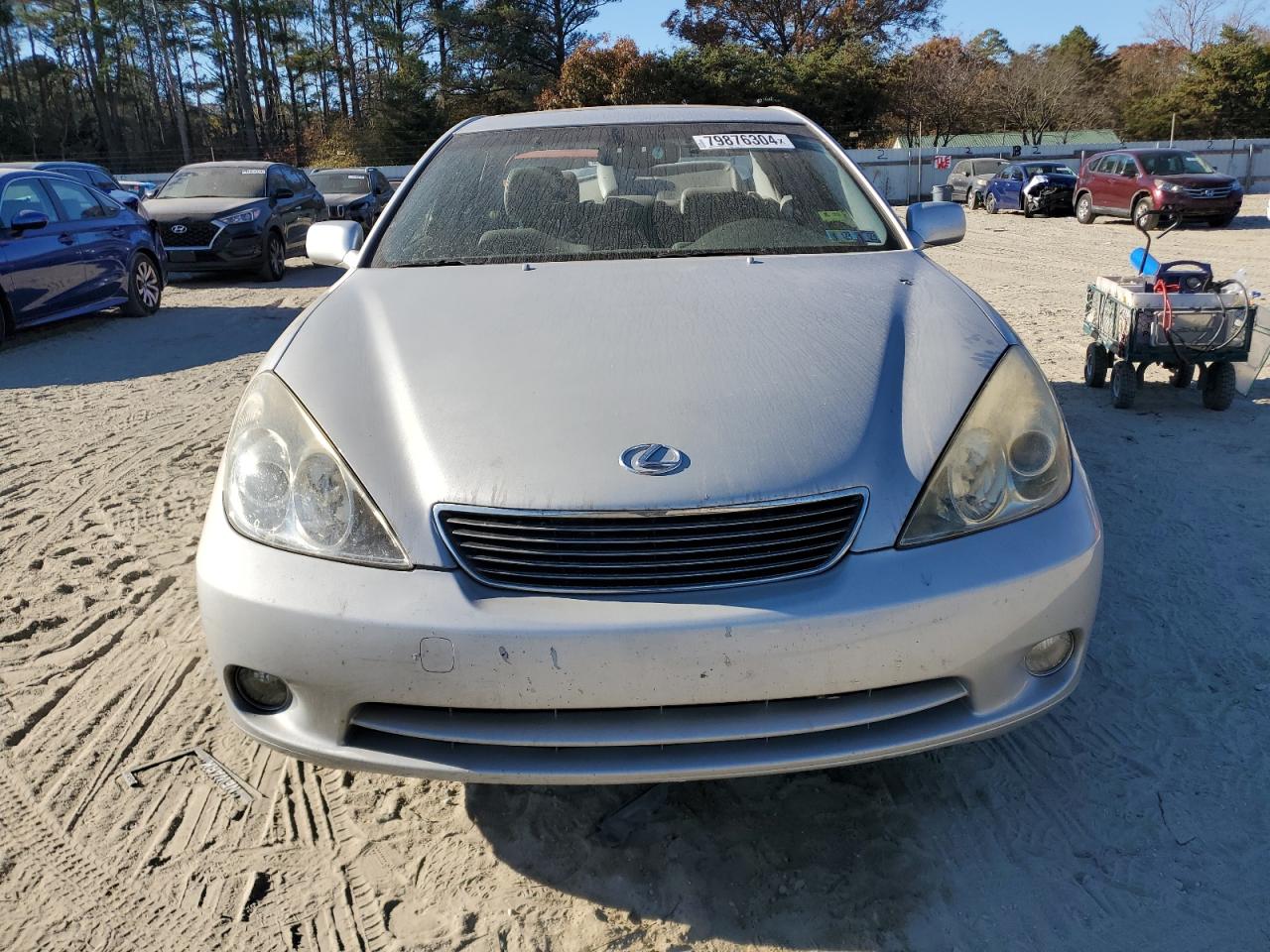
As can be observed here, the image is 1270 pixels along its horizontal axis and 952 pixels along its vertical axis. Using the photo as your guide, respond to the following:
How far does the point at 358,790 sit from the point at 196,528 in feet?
6.90

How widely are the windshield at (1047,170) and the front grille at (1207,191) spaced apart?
4902 millimetres

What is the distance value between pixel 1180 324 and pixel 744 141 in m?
3.08

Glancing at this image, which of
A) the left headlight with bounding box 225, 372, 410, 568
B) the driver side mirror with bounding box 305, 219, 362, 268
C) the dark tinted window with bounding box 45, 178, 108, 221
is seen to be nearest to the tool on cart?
the driver side mirror with bounding box 305, 219, 362, 268

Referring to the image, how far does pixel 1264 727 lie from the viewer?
2568mm

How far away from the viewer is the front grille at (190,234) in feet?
38.7

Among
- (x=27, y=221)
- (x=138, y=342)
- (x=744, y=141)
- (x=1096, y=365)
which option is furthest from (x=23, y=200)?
(x=1096, y=365)

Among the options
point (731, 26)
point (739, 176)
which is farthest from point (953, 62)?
point (739, 176)

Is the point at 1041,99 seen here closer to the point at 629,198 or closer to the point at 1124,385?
the point at 1124,385

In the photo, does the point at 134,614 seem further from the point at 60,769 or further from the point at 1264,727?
the point at 1264,727

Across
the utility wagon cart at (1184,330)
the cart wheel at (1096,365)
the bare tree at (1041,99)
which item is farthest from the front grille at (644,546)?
the bare tree at (1041,99)

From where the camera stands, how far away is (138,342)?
8641 millimetres

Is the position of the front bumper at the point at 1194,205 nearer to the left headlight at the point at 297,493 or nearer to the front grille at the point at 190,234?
the front grille at the point at 190,234

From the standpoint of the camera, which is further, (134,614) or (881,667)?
(134,614)

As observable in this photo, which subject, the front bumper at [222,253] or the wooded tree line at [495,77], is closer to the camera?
the front bumper at [222,253]
